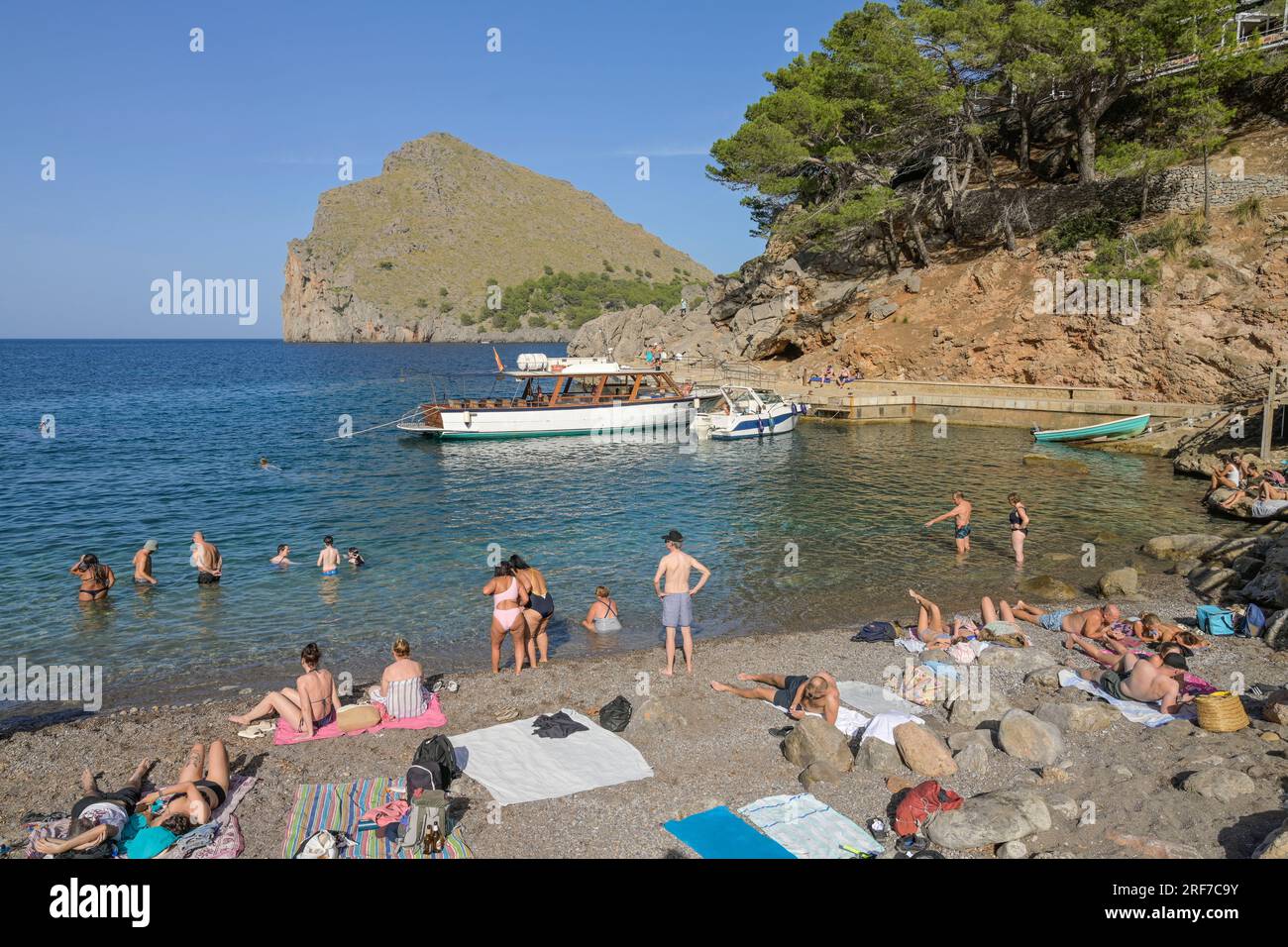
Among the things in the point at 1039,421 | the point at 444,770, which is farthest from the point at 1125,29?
the point at 444,770

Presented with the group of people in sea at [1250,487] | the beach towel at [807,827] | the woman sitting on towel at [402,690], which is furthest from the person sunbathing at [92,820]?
the group of people in sea at [1250,487]

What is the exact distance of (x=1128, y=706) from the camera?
9.26m

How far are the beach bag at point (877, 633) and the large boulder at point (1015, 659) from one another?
153cm

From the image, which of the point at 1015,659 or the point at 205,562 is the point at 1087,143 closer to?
the point at 1015,659

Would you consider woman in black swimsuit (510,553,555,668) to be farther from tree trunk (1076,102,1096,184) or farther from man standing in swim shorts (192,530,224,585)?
tree trunk (1076,102,1096,184)

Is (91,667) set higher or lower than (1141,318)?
lower

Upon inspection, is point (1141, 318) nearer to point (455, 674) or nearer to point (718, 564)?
point (718, 564)

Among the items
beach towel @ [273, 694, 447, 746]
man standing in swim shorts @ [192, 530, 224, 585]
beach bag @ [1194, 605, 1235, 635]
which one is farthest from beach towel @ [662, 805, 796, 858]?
man standing in swim shorts @ [192, 530, 224, 585]

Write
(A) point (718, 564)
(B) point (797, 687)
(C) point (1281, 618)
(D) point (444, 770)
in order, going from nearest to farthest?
(D) point (444, 770), (B) point (797, 687), (C) point (1281, 618), (A) point (718, 564)

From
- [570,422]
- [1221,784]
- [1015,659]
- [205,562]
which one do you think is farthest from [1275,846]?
[570,422]

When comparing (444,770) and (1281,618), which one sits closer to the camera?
(444,770)

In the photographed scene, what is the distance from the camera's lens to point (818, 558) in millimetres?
17781

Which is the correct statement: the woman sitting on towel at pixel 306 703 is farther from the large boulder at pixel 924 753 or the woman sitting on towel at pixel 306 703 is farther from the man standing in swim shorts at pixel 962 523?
the man standing in swim shorts at pixel 962 523
